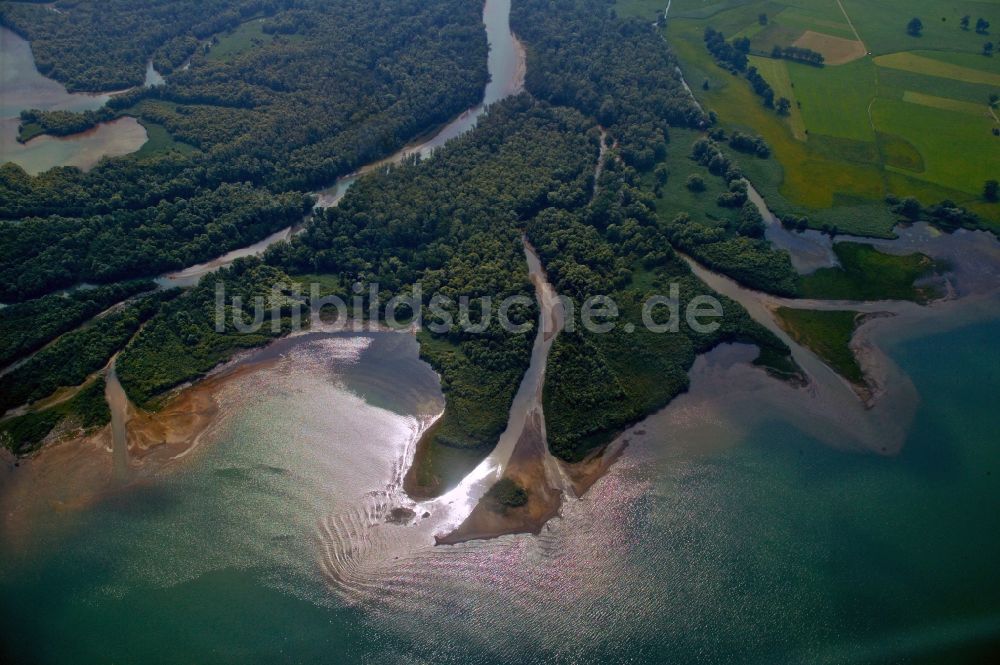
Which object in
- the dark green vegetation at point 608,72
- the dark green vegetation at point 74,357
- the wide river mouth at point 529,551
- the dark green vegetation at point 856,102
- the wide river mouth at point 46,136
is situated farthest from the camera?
the dark green vegetation at point 608,72

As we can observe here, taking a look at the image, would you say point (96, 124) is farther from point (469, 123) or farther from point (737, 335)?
point (737, 335)

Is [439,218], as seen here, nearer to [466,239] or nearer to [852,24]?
[466,239]

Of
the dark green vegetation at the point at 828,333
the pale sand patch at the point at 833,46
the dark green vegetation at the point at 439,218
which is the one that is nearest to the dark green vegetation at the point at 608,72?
the dark green vegetation at the point at 439,218

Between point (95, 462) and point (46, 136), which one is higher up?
point (46, 136)

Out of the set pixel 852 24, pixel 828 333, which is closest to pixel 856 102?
pixel 852 24

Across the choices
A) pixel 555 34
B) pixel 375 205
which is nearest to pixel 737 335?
pixel 375 205

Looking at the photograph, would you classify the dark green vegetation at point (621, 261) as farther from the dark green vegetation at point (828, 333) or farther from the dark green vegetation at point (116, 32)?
the dark green vegetation at point (116, 32)
